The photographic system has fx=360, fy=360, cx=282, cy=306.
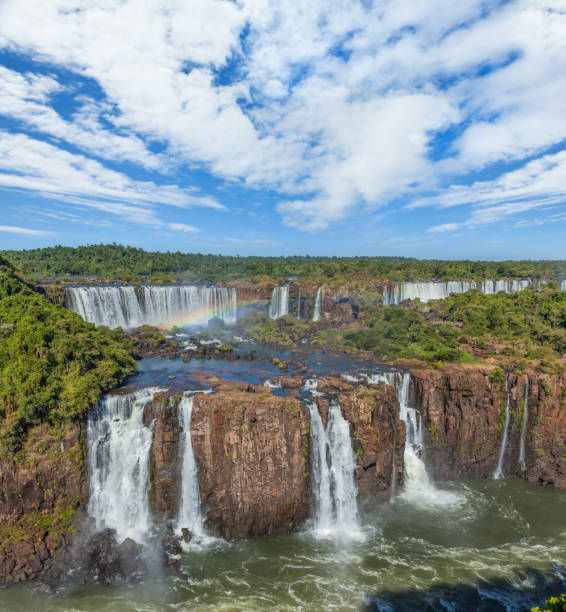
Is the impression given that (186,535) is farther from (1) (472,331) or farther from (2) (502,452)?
(1) (472,331)

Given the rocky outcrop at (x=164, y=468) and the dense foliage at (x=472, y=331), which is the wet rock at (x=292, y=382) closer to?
the rocky outcrop at (x=164, y=468)

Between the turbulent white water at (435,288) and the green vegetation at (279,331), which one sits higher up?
the turbulent white water at (435,288)

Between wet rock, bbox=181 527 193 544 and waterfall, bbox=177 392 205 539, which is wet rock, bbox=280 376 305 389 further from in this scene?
wet rock, bbox=181 527 193 544

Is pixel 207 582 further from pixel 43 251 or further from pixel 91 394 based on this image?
pixel 43 251

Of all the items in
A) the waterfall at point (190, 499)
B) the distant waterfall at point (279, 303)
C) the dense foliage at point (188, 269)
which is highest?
the dense foliage at point (188, 269)

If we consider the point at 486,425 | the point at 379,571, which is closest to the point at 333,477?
the point at 379,571

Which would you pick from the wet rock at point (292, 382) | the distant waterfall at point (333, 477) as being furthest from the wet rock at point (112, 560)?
the wet rock at point (292, 382)
